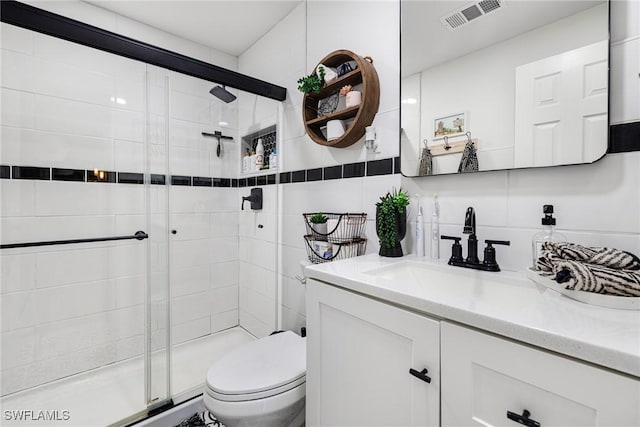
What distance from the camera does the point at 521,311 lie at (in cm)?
59

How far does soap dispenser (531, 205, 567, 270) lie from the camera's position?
2.70 feet

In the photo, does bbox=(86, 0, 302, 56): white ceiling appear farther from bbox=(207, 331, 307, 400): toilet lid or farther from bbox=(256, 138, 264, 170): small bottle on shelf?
bbox=(207, 331, 307, 400): toilet lid

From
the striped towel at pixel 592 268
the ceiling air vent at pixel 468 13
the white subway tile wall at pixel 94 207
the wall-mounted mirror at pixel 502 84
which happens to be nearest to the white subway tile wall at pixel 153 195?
the white subway tile wall at pixel 94 207

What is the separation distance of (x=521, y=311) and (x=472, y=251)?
0.40 metres

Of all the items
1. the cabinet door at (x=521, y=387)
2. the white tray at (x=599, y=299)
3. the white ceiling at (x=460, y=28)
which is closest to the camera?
the cabinet door at (x=521, y=387)

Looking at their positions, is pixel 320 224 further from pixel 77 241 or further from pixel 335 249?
pixel 77 241

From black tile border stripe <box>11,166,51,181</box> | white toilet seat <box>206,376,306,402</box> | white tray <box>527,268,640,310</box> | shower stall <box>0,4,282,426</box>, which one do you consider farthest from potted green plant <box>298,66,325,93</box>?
black tile border stripe <box>11,166,51,181</box>

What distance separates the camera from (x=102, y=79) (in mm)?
1799

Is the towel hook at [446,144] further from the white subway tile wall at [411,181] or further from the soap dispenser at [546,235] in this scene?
the soap dispenser at [546,235]

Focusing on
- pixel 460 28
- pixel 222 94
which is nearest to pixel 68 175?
pixel 222 94

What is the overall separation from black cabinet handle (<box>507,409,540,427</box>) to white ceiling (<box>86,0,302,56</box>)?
219cm

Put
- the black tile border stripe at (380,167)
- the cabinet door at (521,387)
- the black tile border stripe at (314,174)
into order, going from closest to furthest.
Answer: the cabinet door at (521,387) < the black tile border stripe at (380,167) < the black tile border stripe at (314,174)

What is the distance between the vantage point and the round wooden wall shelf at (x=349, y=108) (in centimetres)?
132

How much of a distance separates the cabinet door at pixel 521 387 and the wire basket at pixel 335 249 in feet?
2.41
